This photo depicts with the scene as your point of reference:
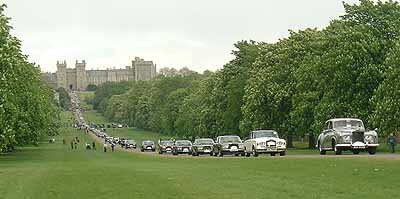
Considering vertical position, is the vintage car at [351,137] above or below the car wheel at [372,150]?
above

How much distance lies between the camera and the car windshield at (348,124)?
140 feet

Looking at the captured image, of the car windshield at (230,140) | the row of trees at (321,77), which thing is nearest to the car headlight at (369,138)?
the row of trees at (321,77)

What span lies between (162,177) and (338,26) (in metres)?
41.9

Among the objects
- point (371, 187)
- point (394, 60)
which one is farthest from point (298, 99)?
point (371, 187)

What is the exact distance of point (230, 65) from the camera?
324ft

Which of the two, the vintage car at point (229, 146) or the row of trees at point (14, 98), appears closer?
the vintage car at point (229, 146)

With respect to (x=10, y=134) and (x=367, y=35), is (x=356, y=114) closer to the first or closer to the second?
(x=367, y=35)

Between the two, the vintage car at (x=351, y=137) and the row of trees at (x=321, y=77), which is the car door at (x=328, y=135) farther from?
the row of trees at (x=321, y=77)

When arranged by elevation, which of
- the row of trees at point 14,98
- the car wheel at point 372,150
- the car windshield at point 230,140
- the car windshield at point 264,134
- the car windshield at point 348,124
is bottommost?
the car wheel at point 372,150

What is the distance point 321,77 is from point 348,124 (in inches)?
872

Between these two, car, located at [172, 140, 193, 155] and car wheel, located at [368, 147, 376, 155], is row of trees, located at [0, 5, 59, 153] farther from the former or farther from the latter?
car wheel, located at [368, 147, 376, 155]

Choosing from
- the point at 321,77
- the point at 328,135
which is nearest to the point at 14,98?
the point at 321,77

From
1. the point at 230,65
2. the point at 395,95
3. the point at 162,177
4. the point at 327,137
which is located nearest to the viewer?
the point at 162,177

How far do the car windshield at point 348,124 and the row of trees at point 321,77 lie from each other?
11907 mm
